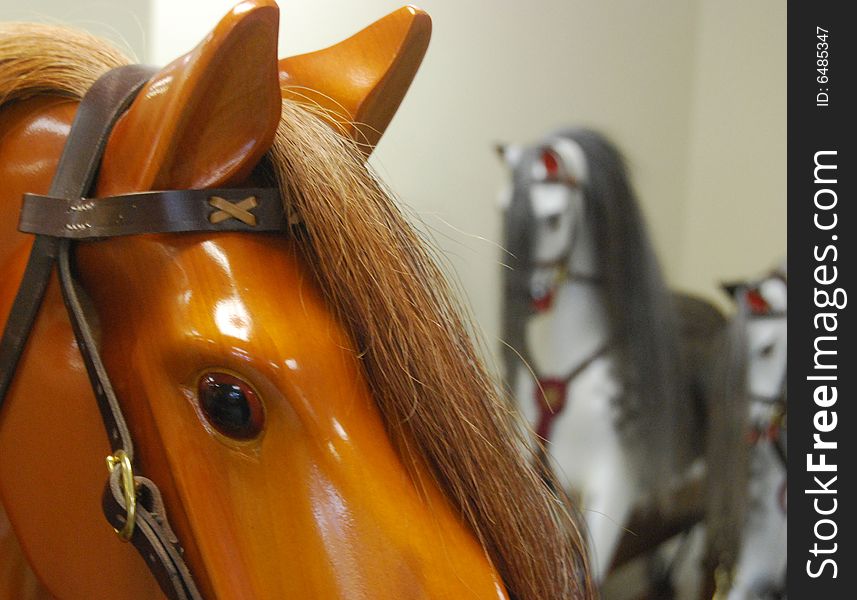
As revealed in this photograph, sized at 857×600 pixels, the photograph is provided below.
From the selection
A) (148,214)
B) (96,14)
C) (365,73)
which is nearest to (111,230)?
(148,214)

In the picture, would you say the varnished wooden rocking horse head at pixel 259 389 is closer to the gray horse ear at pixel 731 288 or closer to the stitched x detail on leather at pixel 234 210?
the stitched x detail on leather at pixel 234 210

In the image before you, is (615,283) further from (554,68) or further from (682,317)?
(554,68)

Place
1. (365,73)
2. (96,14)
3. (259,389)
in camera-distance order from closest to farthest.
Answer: (259,389) < (365,73) < (96,14)

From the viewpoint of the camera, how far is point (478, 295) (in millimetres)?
952

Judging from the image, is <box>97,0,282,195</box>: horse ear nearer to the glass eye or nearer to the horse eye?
A: the horse eye

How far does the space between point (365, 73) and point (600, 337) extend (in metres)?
0.58

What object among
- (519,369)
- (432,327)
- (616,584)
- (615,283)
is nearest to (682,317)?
(615,283)

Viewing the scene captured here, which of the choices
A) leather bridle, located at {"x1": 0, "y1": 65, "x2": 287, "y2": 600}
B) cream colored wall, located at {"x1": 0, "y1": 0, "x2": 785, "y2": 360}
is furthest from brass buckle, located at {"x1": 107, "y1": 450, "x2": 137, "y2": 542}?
cream colored wall, located at {"x1": 0, "y1": 0, "x2": 785, "y2": 360}

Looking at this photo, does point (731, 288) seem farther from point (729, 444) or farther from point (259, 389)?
point (259, 389)

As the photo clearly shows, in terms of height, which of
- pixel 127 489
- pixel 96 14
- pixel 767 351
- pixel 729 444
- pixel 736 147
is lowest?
pixel 729 444

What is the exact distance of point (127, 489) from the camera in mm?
347

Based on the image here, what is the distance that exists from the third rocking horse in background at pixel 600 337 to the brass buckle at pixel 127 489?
63 cm

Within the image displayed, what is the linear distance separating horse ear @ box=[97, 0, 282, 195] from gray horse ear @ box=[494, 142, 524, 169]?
625 mm
